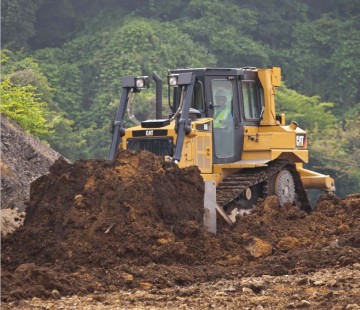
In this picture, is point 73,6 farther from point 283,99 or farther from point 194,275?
point 194,275

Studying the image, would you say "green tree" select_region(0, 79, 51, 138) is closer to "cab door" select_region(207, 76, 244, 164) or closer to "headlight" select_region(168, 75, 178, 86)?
"cab door" select_region(207, 76, 244, 164)

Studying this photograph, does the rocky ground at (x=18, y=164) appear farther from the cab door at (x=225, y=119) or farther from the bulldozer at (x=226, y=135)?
the cab door at (x=225, y=119)

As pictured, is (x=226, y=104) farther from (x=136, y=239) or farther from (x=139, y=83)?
(x=136, y=239)

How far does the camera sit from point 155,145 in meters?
18.7

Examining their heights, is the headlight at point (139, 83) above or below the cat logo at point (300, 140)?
above

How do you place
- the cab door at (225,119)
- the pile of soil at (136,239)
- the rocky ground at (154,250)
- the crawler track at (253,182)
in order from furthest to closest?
the cab door at (225,119) < the crawler track at (253,182) < the pile of soil at (136,239) < the rocky ground at (154,250)

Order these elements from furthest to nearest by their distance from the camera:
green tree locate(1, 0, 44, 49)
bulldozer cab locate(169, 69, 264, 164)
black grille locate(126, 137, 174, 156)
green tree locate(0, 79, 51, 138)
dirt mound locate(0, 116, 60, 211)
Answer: green tree locate(1, 0, 44, 49) → green tree locate(0, 79, 51, 138) → dirt mound locate(0, 116, 60, 211) → bulldozer cab locate(169, 69, 264, 164) → black grille locate(126, 137, 174, 156)

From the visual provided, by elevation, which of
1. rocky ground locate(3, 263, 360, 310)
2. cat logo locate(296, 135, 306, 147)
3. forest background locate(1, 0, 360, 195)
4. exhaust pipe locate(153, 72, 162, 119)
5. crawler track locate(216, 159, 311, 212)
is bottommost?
rocky ground locate(3, 263, 360, 310)

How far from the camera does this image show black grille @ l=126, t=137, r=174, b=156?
60.7 ft

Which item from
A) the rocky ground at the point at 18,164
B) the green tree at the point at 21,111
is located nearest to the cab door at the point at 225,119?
the rocky ground at the point at 18,164

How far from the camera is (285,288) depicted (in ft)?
44.5

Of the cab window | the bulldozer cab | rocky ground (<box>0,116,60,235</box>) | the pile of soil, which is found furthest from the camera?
rocky ground (<box>0,116,60,235</box>)

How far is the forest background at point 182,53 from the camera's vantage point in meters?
45.6

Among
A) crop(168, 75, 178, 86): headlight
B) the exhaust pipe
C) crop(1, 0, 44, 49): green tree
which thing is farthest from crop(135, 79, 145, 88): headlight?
crop(1, 0, 44, 49): green tree
